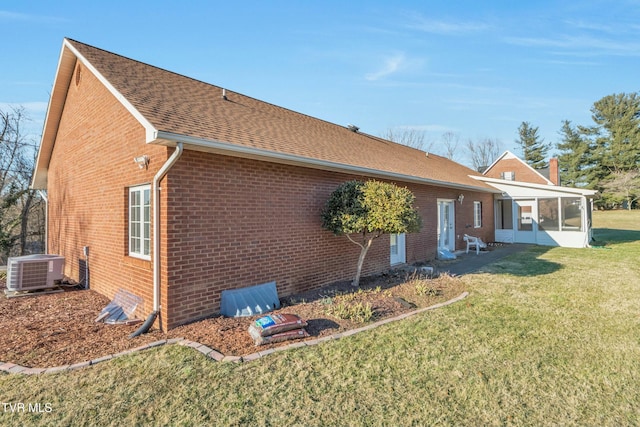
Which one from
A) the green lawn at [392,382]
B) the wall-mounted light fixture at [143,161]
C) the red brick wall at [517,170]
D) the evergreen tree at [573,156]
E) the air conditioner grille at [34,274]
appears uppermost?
the evergreen tree at [573,156]

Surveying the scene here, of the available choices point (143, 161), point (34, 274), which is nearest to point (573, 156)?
point (143, 161)

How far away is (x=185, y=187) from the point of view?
5.10m

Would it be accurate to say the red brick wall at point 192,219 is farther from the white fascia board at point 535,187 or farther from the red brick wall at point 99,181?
the white fascia board at point 535,187

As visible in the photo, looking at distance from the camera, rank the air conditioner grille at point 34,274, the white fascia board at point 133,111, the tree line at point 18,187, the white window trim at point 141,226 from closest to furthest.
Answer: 1. the white fascia board at point 133,111
2. the white window trim at point 141,226
3. the air conditioner grille at point 34,274
4. the tree line at point 18,187

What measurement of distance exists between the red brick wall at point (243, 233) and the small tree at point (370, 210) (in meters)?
0.54

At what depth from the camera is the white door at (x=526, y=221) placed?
16202 millimetres

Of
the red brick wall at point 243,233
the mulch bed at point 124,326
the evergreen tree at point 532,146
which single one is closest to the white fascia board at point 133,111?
the red brick wall at point 243,233

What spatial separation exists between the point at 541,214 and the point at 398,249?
408 inches

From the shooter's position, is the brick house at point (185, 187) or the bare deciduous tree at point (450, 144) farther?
the bare deciduous tree at point (450, 144)

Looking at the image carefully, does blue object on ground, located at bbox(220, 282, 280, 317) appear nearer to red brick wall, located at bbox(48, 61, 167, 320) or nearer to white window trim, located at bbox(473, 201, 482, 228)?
red brick wall, located at bbox(48, 61, 167, 320)

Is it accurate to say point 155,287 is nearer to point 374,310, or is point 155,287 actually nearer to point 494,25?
point 374,310

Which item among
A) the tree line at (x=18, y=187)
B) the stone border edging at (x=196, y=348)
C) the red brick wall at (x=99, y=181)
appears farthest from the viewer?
the tree line at (x=18, y=187)

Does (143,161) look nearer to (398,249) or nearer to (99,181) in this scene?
(99,181)

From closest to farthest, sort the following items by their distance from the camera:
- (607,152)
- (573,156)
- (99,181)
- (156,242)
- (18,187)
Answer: (156,242) → (99,181) → (18,187) → (607,152) → (573,156)
